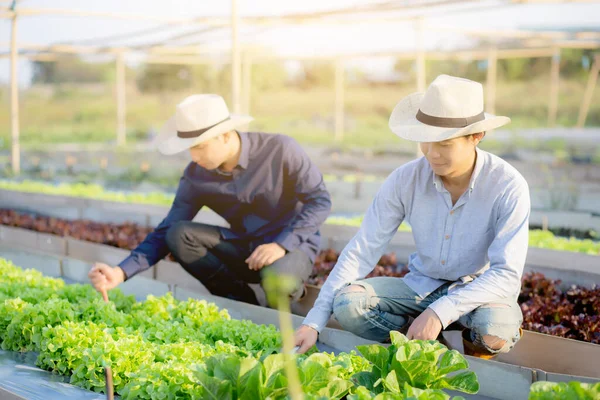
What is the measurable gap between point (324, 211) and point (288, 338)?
9.35 ft

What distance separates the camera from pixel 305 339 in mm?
2551

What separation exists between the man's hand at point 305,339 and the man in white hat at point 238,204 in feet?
3.48

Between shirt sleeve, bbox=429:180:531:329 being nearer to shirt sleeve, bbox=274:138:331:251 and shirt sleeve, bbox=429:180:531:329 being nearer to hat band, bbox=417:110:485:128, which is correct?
hat band, bbox=417:110:485:128

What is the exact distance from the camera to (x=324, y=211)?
12.6ft

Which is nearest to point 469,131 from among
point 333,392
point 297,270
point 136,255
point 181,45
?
point 333,392

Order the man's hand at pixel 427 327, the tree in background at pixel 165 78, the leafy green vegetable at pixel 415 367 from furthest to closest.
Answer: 1. the tree in background at pixel 165 78
2. the man's hand at pixel 427 327
3. the leafy green vegetable at pixel 415 367

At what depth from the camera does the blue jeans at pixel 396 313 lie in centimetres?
269

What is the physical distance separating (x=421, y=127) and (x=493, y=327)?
2.61 feet

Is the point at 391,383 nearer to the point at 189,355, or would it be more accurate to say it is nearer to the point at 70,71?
the point at 189,355

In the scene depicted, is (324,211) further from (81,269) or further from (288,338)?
(288,338)

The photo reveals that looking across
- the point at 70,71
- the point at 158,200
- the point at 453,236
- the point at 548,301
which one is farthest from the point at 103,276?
the point at 70,71

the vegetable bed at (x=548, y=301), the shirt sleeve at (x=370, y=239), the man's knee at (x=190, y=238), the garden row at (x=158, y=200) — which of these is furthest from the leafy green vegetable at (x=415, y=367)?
the garden row at (x=158, y=200)

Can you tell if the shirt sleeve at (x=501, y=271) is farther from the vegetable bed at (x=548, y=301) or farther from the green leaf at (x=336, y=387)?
the vegetable bed at (x=548, y=301)

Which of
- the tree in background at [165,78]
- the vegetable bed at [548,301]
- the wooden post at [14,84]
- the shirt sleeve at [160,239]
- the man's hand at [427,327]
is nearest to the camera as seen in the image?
the man's hand at [427,327]
